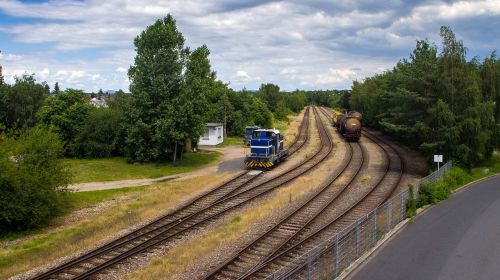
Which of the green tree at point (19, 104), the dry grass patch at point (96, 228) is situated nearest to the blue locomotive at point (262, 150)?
the dry grass patch at point (96, 228)

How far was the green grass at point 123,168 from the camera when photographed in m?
33.8

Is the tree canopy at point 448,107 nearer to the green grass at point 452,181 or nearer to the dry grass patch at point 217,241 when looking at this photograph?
the green grass at point 452,181

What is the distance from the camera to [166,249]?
17297 mm

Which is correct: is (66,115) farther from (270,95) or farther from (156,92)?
(270,95)

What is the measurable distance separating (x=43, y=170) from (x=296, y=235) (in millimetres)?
13152

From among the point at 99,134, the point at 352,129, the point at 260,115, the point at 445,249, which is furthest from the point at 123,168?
the point at 260,115

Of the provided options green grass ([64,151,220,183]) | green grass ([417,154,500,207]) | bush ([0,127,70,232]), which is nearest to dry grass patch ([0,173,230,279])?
bush ([0,127,70,232])

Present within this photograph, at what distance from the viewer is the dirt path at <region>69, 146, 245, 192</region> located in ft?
98.7

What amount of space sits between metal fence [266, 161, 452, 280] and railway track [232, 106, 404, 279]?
393mm

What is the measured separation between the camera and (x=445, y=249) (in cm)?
1479

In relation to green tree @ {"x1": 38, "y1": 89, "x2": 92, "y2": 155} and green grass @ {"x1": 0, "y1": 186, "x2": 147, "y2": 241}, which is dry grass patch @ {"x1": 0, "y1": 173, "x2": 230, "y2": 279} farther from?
green tree @ {"x1": 38, "y1": 89, "x2": 92, "y2": 155}

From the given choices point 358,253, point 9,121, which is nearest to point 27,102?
point 9,121

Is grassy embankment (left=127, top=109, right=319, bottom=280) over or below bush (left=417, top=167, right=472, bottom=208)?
below

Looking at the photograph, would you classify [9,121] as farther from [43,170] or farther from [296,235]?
[296,235]
